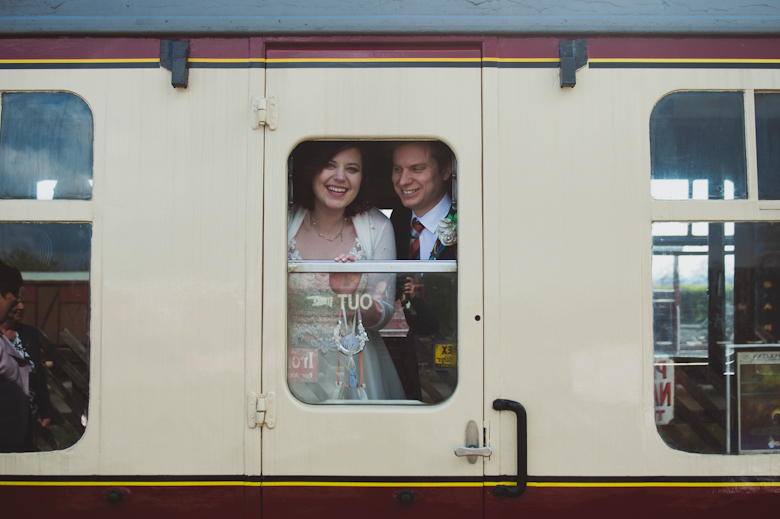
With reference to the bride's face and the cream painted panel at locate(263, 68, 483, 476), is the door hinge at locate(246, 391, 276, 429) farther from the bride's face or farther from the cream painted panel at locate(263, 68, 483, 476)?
the bride's face

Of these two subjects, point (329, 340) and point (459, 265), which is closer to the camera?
point (459, 265)

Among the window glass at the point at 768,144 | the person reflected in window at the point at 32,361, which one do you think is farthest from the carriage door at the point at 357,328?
the window glass at the point at 768,144

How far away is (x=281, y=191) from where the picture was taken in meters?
1.48

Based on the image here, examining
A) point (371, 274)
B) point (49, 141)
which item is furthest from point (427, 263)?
point (49, 141)

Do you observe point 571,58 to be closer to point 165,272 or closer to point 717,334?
point 717,334

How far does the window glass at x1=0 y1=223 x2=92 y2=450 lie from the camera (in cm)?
149

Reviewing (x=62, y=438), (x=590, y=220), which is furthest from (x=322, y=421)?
(x=590, y=220)

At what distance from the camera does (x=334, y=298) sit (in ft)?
5.14

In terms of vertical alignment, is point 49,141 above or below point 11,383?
above

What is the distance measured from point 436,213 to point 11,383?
1653 millimetres

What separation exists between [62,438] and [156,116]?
3.88 feet

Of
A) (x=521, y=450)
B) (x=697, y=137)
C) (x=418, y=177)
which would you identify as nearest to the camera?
(x=521, y=450)

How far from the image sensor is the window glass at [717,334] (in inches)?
58.2
